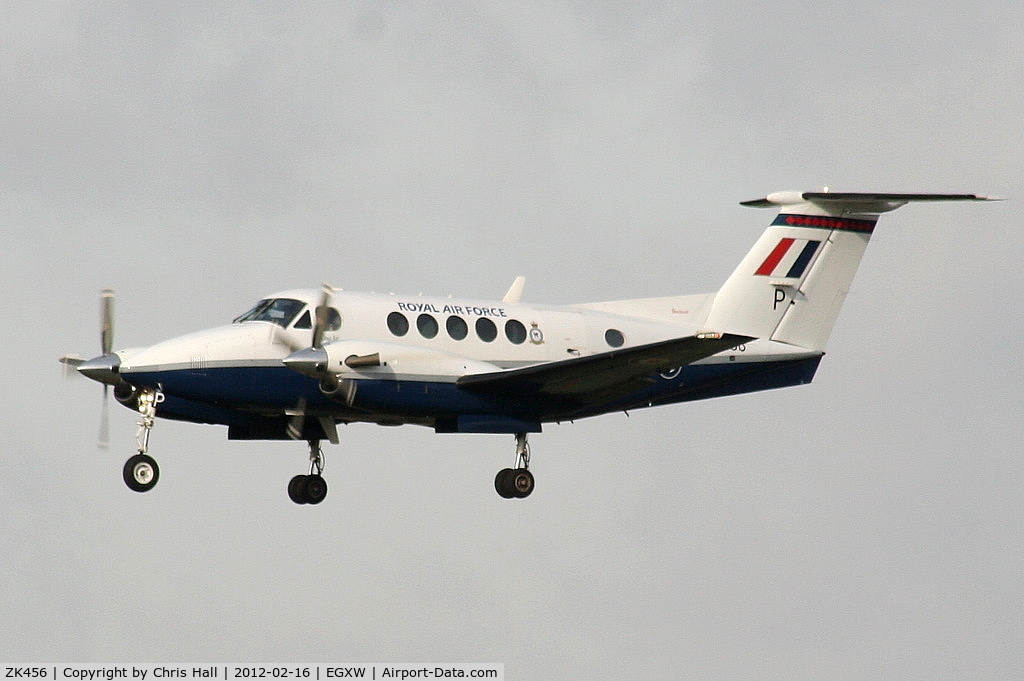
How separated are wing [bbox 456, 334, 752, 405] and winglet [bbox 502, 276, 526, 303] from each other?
2386mm

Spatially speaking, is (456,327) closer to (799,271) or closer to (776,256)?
(776,256)

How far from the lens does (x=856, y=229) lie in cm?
2716

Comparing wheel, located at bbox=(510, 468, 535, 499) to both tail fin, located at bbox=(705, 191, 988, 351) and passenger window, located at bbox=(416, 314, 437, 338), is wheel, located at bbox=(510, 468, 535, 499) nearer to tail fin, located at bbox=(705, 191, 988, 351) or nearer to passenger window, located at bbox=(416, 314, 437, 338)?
passenger window, located at bbox=(416, 314, 437, 338)

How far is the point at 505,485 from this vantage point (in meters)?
24.6

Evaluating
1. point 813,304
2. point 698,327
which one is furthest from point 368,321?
point 813,304

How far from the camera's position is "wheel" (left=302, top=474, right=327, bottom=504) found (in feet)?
84.9

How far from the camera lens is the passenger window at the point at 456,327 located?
24156mm

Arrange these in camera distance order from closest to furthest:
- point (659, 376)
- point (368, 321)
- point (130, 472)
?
point (130, 472) → point (368, 321) → point (659, 376)

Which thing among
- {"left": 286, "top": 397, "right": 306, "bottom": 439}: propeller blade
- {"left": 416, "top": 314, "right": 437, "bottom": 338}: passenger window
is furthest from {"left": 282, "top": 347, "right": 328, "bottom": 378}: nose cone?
{"left": 286, "top": 397, "right": 306, "bottom": 439}: propeller blade

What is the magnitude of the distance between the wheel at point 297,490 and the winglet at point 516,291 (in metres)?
4.55

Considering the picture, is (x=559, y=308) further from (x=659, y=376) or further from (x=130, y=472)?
(x=130, y=472)

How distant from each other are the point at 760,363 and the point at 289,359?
334 inches

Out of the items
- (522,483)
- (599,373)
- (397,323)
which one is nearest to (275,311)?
(397,323)

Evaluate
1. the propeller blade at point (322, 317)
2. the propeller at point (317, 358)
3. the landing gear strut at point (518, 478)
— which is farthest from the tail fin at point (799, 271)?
the propeller blade at point (322, 317)
